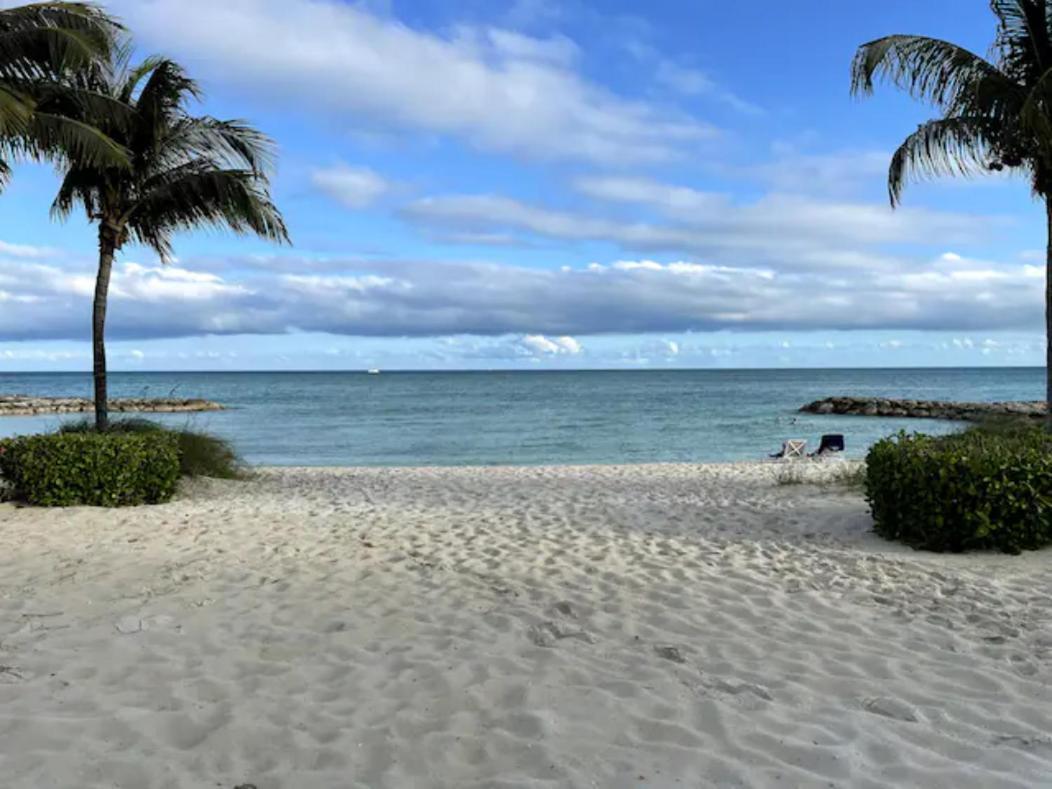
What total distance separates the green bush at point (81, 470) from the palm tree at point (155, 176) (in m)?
2.55

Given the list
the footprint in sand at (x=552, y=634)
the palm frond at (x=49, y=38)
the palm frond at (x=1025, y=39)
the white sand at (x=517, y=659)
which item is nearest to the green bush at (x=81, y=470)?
the white sand at (x=517, y=659)

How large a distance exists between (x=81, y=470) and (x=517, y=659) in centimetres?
767

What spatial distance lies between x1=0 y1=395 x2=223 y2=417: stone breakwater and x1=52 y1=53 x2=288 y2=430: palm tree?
114 ft

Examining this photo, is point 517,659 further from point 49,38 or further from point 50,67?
point 50,67

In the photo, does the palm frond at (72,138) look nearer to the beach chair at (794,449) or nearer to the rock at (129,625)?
the rock at (129,625)

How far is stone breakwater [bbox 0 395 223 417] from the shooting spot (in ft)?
155

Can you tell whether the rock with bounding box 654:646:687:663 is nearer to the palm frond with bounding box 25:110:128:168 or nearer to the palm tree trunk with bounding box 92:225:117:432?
the palm frond with bounding box 25:110:128:168

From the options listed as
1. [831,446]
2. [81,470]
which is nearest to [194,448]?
[81,470]

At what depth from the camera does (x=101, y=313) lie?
13.1 m

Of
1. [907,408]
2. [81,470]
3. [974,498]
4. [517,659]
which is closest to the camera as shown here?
[517,659]

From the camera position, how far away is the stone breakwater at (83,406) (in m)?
47.3

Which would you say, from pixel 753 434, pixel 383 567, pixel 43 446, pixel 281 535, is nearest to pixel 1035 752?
pixel 383 567

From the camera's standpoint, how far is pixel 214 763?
10.7 feet

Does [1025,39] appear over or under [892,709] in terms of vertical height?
over
